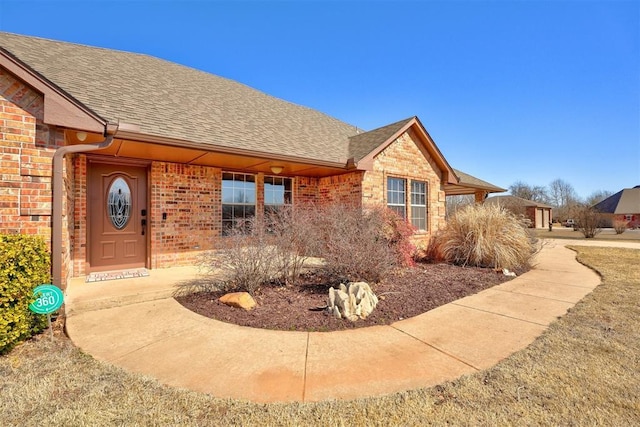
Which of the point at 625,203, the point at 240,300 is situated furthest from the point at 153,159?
the point at 625,203

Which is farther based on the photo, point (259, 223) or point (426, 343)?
point (259, 223)

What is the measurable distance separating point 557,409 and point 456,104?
13.0m

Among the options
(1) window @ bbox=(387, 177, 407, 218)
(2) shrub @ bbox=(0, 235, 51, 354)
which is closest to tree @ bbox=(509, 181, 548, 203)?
(1) window @ bbox=(387, 177, 407, 218)

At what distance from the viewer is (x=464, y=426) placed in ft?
6.61

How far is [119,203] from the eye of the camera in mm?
6758

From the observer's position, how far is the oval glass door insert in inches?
262

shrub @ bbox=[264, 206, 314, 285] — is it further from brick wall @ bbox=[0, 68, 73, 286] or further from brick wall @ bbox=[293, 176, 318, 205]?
brick wall @ bbox=[293, 176, 318, 205]

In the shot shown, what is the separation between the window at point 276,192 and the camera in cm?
891

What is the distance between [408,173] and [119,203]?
8.73 metres

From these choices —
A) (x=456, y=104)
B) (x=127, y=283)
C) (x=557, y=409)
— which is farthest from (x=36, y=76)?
(x=456, y=104)

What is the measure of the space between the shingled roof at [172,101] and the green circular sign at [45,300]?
2892 mm

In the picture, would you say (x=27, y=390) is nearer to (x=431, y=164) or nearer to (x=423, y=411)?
(x=423, y=411)

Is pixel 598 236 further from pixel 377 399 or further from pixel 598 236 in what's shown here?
pixel 377 399

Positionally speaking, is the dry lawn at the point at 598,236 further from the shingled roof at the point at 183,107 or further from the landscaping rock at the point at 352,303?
the landscaping rock at the point at 352,303
